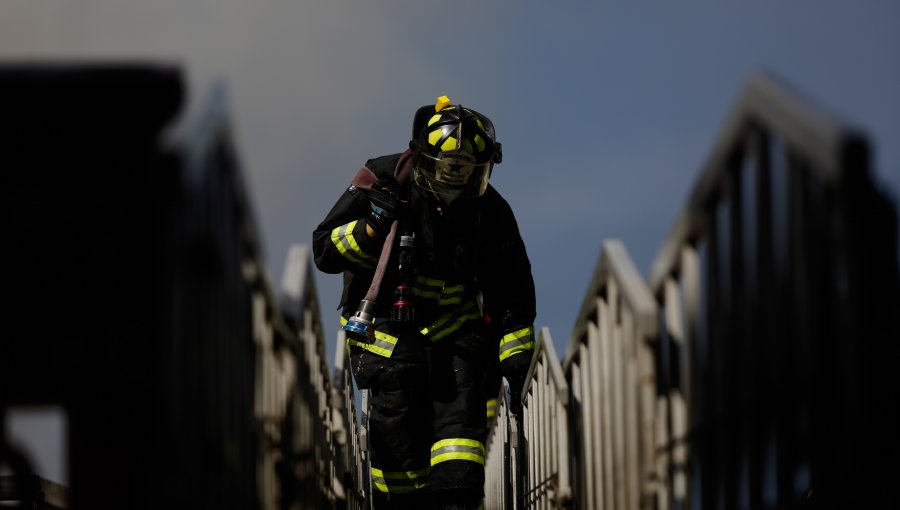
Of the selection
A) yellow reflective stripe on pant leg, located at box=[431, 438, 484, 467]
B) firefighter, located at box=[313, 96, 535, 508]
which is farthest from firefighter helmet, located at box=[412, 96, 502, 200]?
yellow reflective stripe on pant leg, located at box=[431, 438, 484, 467]

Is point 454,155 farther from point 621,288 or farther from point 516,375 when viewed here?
point 621,288

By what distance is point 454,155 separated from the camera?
776 centimetres

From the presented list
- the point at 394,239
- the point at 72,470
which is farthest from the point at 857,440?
the point at 394,239

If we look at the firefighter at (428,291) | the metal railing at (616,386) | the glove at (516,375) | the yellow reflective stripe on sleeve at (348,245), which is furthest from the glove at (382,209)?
the metal railing at (616,386)

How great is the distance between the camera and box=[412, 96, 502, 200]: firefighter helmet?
7.79 meters

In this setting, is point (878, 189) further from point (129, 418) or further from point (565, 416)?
point (565, 416)

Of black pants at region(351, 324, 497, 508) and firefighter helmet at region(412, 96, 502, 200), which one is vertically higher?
firefighter helmet at region(412, 96, 502, 200)

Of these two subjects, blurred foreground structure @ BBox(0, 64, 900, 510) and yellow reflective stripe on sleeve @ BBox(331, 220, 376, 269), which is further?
yellow reflective stripe on sleeve @ BBox(331, 220, 376, 269)

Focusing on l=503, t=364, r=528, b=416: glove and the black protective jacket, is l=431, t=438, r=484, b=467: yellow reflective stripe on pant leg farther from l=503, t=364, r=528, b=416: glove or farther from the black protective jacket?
l=503, t=364, r=528, b=416: glove

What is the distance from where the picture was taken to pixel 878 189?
348cm

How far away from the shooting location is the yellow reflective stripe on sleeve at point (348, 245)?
7.79 meters

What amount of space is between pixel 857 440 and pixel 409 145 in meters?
4.89

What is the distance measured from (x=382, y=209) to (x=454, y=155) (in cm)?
45

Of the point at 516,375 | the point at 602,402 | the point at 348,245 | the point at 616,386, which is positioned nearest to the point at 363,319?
the point at 348,245
